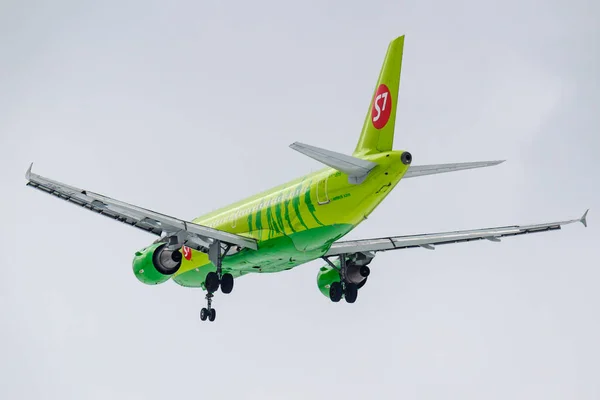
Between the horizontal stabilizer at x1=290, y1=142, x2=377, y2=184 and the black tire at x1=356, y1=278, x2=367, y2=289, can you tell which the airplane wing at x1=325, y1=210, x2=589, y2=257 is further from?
the horizontal stabilizer at x1=290, y1=142, x2=377, y2=184

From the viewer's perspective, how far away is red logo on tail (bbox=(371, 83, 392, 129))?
43406 millimetres

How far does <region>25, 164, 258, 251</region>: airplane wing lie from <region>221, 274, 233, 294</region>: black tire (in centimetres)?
168

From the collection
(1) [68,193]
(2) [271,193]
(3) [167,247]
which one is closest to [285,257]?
(2) [271,193]

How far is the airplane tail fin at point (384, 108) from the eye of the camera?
4328 cm

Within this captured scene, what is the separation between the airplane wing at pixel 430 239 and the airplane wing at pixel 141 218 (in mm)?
5475

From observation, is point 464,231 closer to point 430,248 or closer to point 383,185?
point 430,248

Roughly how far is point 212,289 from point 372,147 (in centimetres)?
1138

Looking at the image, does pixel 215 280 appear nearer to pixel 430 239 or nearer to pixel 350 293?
pixel 350 293

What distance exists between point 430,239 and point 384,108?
11.1 meters

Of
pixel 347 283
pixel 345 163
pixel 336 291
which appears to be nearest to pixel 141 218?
pixel 345 163

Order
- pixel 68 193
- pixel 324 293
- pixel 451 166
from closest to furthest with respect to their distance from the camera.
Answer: pixel 451 166, pixel 68 193, pixel 324 293

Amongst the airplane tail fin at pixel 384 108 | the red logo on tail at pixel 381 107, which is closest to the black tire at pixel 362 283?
the airplane tail fin at pixel 384 108

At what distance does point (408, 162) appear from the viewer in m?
41.7

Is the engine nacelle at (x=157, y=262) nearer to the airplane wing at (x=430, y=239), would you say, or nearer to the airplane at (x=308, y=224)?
the airplane at (x=308, y=224)
